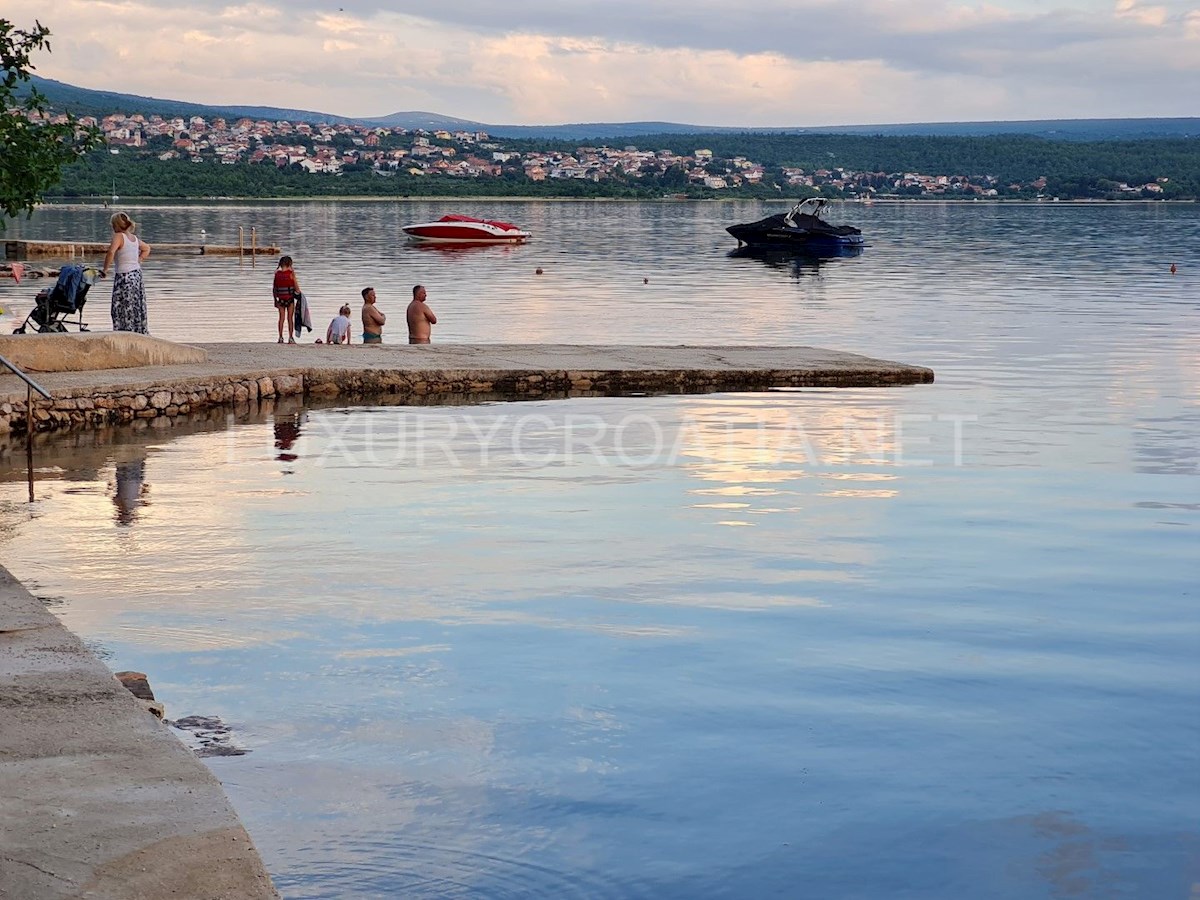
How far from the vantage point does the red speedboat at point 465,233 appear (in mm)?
85562

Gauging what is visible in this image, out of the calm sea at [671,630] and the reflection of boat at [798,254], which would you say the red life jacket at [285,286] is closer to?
the calm sea at [671,630]

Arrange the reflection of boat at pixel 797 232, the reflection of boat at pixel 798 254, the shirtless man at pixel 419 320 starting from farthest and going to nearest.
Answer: the reflection of boat at pixel 797 232, the reflection of boat at pixel 798 254, the shirtless man at pixel 419 320

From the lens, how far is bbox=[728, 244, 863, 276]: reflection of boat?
72.6 meters

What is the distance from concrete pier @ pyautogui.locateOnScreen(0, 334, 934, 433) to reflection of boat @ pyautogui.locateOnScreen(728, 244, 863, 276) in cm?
4890

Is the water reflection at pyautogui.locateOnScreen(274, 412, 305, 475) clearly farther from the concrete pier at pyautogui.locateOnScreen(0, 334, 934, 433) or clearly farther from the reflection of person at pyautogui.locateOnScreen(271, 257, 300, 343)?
the reflection of person at pyautogui.locateOnScreen(271, 257, 300, 343)

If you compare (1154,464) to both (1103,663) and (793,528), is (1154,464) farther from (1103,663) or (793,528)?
(1103,663)

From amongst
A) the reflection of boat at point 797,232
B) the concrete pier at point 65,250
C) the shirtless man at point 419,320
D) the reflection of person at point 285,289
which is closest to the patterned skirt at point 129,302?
the reflection of person at point 285,289

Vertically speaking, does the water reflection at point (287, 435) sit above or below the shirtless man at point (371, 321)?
below

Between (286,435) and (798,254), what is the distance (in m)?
65.4

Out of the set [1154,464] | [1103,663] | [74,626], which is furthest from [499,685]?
[1154,464]

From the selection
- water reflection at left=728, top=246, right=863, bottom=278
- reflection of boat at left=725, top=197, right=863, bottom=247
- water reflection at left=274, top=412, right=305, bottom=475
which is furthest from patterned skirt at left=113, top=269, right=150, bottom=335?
reflection of boat at left=725, top=197, right=863, bottom=247

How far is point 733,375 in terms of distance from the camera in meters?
20.5

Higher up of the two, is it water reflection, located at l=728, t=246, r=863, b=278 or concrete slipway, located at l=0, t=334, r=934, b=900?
water reflection, located at l=728, t=246, r=863, b=278

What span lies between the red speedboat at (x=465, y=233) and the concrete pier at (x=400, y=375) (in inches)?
2509
